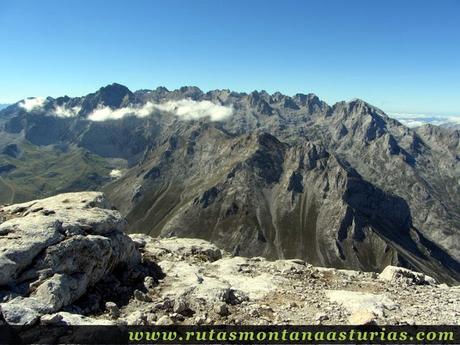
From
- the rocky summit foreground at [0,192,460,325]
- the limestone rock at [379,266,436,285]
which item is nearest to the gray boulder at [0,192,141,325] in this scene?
the rocky summit foreground at [0,192,460,325]

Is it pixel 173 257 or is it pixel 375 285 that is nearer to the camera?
pixel 375 285

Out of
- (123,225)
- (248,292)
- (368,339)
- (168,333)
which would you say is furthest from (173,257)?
(368,339)

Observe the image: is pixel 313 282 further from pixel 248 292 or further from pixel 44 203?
pixel 44 203

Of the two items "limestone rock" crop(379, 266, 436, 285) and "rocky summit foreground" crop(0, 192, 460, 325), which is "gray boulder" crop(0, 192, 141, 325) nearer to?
"rocky summit foreground" crop(0, 192, 460, 325)

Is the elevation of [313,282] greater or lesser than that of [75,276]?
lesser

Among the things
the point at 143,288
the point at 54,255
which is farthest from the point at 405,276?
the point at 54,255

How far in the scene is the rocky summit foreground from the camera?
88.1 feet

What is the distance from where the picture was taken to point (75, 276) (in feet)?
97.2

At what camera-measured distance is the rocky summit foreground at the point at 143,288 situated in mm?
26844

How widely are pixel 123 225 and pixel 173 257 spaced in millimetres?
9832

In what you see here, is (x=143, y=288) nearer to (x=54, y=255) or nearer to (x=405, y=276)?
(x=54, y=255)

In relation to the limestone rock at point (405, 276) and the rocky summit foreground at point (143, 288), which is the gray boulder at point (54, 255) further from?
the limestone rock at point (405, 276)

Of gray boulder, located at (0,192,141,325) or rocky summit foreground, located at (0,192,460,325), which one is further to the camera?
rocky summit foreground, located at (0,192,460,325)

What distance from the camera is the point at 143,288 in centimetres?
3325
